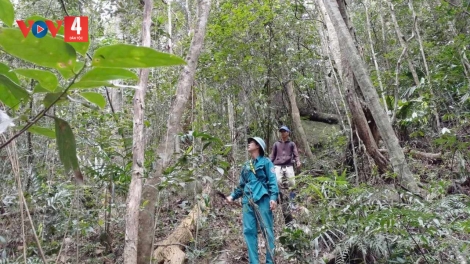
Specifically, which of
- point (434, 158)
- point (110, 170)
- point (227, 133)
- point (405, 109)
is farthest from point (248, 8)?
point (110, 170)

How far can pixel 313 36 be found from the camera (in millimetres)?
8969

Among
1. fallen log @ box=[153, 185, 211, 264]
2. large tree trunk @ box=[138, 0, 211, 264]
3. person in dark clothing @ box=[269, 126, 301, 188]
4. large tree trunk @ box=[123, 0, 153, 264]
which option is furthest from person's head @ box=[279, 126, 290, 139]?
large tree trunk @ box=[123, 0, 153, 264]

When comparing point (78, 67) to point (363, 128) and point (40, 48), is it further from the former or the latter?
point (363, 128)

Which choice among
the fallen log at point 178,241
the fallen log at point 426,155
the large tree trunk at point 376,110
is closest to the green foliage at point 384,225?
the large tree trunk at point 376,110

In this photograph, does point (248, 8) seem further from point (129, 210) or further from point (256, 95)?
point (129, 210)

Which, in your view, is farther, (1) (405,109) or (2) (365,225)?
(1) (405,109)

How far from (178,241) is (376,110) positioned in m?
2.94

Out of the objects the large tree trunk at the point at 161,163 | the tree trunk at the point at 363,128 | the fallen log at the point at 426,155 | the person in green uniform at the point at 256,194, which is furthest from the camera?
the fallen log at the point at 426,155

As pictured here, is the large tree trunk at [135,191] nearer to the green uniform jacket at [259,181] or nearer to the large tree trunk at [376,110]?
the green uniform jacket at [259,181]

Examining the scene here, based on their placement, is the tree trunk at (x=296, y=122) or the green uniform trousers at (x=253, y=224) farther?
the tree trunk at (x=296, y=122)

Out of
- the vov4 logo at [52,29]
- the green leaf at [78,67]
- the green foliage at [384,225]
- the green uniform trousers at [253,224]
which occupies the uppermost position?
the vov4 logo at [52,29]

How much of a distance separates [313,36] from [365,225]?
6.88 metres

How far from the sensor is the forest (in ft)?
2.33

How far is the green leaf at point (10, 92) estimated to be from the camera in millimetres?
634
